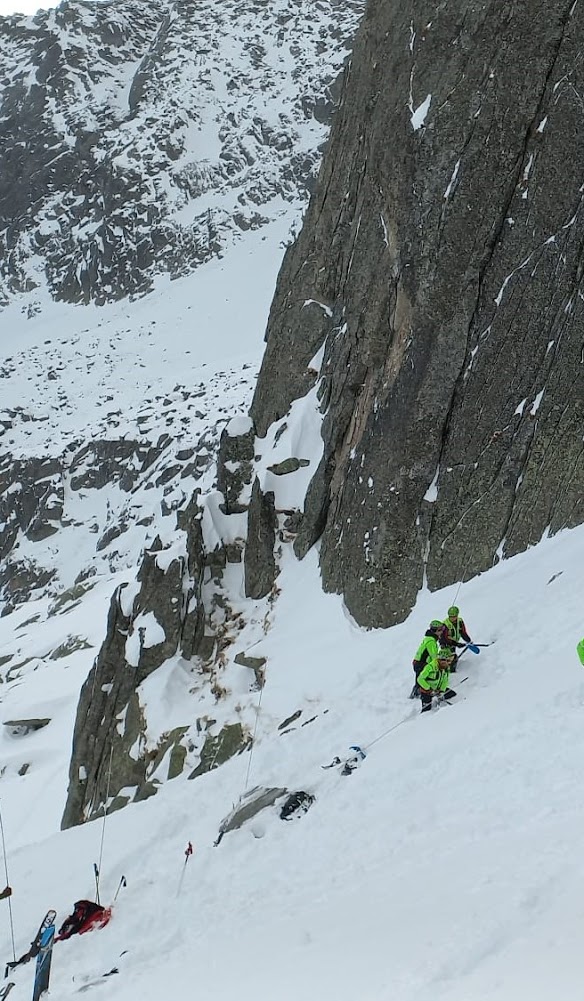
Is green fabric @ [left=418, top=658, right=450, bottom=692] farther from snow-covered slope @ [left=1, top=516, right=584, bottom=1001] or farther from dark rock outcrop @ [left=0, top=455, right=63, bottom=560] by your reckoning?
dark rock outcrop @ [left=0, top=455, right=63, bottom=560]

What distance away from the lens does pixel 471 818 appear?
24.7 feet

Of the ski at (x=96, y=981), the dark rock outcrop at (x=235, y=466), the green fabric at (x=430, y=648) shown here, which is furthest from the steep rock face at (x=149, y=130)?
the ski at (x=96, y=981)

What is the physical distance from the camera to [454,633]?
11523 mm

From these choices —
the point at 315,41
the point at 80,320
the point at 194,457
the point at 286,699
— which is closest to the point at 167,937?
the point at 286,699

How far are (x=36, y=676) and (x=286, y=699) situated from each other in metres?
17.4

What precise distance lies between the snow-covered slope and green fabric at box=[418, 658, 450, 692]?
0.35 metres

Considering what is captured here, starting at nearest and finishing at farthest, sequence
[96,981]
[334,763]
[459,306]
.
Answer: [96,981] → [334,763] → [459,306]

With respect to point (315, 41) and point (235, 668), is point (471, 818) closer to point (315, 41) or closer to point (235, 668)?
point (235, 668)

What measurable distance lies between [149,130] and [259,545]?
10781 centimetres

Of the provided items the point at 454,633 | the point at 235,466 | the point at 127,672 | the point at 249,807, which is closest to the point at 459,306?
the point at 454,633

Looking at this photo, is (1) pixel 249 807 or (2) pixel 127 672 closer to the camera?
(1) pixel 249 807

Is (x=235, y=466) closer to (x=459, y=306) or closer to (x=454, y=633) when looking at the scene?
(x=459, y=306)

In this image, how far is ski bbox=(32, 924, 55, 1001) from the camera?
8703mm

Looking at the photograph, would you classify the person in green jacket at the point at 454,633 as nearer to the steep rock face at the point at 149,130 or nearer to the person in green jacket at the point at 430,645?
the person in green jacket at the point at 430,645
